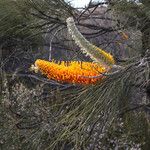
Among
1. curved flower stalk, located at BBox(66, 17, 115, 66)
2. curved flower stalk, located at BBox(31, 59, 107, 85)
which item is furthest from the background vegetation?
curved flower stalk, located at BBox(66, 17, 115, 66)

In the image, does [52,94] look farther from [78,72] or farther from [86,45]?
[86,45]

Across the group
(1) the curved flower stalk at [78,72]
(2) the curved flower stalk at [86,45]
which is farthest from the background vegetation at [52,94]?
(2) the curved flower stalk at [86,45]

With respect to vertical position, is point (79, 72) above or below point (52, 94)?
above

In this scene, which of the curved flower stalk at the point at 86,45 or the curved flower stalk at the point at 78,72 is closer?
the curved flower stalk at the point at 86,45

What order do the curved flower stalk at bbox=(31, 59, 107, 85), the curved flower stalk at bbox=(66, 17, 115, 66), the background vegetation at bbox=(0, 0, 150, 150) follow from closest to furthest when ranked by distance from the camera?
1. the curved flower stalk at bbox=(66, 17, 115, 66)
2. the curved flower stalk at bbox=(31, 59, 107, 85)
3. the background vegetation at bbox=(0, 0, 150, 150)

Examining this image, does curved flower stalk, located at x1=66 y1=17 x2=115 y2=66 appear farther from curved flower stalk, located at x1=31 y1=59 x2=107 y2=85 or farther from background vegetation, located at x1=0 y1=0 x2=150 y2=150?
background vegetation, located at x1=0 y1=0 x2=150 y2=150

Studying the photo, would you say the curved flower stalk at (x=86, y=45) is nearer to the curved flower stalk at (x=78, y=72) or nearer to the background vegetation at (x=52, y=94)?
the curved flower stalk at (x=78, y=72)

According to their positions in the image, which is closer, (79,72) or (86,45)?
(86,45)

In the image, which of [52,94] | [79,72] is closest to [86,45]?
[79,72]

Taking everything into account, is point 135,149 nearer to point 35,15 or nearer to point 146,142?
point 146,142

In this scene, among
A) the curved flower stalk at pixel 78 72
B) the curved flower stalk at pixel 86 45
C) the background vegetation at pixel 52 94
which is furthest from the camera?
the background vegetation at pixel 52 94

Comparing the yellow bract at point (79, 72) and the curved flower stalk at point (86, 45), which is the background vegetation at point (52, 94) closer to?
the yellow bract at point (79, 72)

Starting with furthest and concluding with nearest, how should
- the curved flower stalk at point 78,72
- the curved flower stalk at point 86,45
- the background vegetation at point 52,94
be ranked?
the background vegetation at point 52,94 → the curved flower stalk at point 78,72 → the curved flower stalk at point 86,45

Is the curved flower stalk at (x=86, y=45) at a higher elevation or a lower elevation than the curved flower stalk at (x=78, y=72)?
higher
